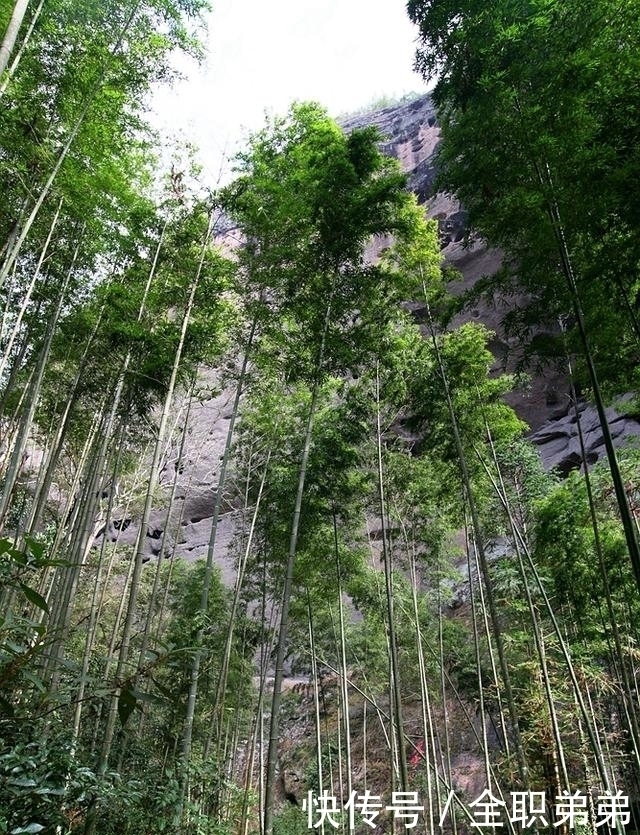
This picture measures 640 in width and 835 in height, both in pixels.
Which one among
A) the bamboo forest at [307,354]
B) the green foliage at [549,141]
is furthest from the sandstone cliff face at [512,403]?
the green foliage at [549,141]

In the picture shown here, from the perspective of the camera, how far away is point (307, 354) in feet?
17.8

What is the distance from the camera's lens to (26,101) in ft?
13.3

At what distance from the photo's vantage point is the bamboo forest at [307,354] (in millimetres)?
2826

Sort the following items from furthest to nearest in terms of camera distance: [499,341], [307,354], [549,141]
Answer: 1. [499,341]
2. [307,354]
3. [549,141]

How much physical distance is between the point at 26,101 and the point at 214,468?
1643 cm

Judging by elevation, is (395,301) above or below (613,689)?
above

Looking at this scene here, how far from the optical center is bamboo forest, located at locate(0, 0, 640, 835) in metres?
2.83

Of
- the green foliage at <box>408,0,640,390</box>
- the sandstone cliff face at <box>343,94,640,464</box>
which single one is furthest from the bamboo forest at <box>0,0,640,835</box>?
the sandstone cliff face at <box>343,94,640,464</box>

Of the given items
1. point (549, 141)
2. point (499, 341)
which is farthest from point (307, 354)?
point (499, 341)

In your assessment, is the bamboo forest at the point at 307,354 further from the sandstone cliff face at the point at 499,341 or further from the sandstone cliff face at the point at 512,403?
the sandstone cliff face at the point at 512,403

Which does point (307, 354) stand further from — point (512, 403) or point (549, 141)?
point (512, 403)

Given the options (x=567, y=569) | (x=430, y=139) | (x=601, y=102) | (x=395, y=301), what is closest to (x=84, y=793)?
(x=601, y=102)

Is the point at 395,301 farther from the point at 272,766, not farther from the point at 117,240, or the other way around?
the point at 272,766

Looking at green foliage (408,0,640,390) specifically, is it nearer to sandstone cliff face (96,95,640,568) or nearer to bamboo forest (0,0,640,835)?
bamboo forest (0,0,640,835)
